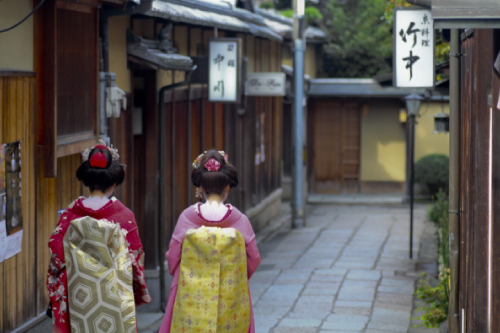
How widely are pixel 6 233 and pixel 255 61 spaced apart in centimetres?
1206

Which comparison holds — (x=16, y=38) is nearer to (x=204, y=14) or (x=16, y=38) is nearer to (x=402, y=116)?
(x=204, y=14)

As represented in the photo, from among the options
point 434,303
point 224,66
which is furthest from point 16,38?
point 434,303

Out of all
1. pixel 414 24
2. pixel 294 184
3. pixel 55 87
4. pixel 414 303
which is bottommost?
pixel 414 303

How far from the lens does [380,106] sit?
24484mm

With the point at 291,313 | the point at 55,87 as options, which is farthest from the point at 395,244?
the point at 55,87

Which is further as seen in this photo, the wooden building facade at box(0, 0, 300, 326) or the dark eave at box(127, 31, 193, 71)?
the dark eave at box(127, 31, 193, 71)

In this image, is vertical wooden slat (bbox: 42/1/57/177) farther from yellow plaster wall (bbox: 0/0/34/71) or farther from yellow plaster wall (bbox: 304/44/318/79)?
yellow plaster wall (bbox: 304/44/318/79)

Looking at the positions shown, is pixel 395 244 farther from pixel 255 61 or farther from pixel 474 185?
pixel 474 185

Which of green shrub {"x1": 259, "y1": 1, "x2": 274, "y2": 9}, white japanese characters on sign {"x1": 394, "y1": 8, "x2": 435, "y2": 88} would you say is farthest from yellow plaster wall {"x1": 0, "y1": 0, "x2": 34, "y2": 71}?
green shrub {"x1": 259, "y1": 1, "x2": 274, "y2": 9}

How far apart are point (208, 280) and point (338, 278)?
6.30 m

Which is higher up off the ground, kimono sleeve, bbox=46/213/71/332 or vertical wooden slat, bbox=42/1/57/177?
vertical wooden slat, bbox=42/1/57/177

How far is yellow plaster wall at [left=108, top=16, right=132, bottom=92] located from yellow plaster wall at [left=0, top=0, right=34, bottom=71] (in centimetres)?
218

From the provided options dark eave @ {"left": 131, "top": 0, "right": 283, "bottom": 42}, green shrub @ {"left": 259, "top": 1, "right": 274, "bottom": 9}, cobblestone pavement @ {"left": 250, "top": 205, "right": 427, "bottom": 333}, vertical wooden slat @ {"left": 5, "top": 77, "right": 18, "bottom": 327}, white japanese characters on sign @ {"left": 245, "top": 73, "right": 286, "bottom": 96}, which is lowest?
cobblestone pavement @ {"left": 250, "top": 205, "right": 427, "bottom": 333}

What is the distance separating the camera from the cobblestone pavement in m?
9.05
